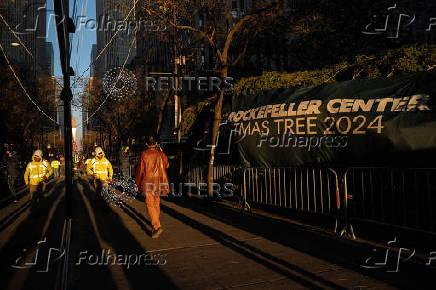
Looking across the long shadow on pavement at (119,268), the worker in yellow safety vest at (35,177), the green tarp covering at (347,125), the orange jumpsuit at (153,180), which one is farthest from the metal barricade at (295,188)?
the worker in yellow safety vest at (35,177)

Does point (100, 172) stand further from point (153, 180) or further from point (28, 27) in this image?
point (28, 27)

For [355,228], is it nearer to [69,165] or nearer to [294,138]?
[294,138]

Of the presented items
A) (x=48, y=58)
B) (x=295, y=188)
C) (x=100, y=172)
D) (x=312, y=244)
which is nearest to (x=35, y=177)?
(x=100, y=172)

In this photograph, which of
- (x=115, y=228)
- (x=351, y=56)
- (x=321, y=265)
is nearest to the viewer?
(x=321, y=265)

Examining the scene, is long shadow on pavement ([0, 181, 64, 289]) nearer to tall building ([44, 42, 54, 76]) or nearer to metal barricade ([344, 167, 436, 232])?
metal barricade ([344, 167, 436, 232])

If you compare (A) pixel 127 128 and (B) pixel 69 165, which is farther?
(A) pixel 127 128

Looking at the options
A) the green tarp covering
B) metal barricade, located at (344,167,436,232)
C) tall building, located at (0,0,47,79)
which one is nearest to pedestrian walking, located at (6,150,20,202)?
tall building, located at (0,0,47,79)

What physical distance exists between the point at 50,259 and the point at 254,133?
654 cm

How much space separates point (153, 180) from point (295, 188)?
2.98 m

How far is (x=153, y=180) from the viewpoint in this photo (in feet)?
24.2

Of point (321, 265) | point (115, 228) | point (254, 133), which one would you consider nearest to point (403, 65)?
point (254, 133)

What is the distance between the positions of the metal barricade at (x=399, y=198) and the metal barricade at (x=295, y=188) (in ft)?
1.76

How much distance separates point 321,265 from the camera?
516 cm

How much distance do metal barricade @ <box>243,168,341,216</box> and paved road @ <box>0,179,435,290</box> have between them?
57 cm
